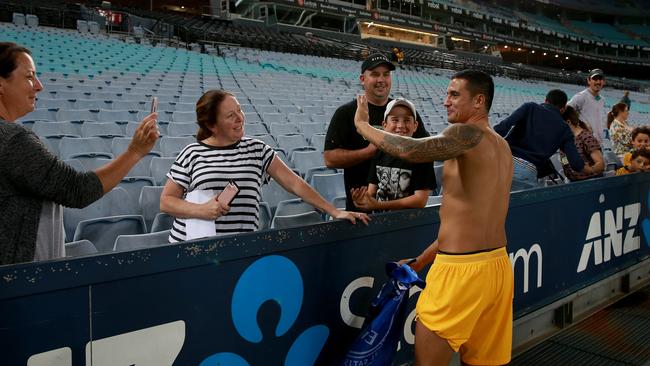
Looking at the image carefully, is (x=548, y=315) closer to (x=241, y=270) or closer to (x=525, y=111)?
(x=525, y=111)

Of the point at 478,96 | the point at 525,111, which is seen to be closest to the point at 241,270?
the point at 478,96

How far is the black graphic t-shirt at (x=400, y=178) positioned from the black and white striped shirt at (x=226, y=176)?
63 cm

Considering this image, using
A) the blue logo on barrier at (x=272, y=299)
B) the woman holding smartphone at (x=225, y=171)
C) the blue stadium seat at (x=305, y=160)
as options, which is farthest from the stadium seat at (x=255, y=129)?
the blue logo on barrier at (x=272, y=299)

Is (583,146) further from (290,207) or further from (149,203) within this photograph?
(149,203)

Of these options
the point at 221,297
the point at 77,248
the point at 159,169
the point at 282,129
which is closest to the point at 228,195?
the point at 221,297

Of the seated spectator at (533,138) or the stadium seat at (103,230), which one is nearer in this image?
the stadium seat at (103,230)

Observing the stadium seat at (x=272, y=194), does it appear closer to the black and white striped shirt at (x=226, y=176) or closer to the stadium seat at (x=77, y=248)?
the black and white striped shirt at (x=226, y=176)

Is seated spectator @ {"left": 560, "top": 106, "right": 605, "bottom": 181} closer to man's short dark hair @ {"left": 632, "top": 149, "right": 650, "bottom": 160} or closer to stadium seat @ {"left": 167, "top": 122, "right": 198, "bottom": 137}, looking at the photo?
man's short dark hair @ {"left": 632, "top": 149, "right": 650, "bottom": 160}

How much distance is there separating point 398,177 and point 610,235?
2284 mm

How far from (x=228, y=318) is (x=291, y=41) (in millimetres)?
27086

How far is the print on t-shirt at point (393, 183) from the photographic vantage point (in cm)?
254

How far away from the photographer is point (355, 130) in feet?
9.38

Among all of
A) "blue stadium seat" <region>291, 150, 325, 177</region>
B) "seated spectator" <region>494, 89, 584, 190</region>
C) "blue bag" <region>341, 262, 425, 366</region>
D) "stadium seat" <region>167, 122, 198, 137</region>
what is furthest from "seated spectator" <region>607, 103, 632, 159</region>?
"blue bag" <region>341, 262, 425, 366</region>

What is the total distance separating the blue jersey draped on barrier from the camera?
139cm
